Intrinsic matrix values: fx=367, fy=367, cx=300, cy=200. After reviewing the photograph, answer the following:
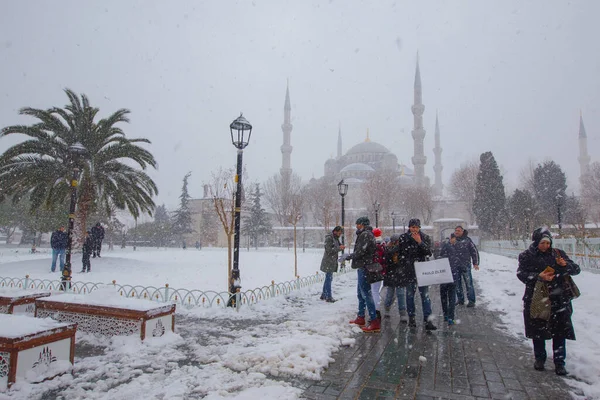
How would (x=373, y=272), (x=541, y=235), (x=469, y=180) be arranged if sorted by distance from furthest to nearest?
(x=469, y=180)
(x=373, y=272)
(x=541, y=235)

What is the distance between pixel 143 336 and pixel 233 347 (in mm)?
1166

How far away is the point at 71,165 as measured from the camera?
15.5 m

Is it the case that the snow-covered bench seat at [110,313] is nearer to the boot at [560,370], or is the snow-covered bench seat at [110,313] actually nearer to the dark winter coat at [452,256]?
the boot at [560,370]

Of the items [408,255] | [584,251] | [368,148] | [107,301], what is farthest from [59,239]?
[368,148]

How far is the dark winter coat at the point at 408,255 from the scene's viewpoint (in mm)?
5699

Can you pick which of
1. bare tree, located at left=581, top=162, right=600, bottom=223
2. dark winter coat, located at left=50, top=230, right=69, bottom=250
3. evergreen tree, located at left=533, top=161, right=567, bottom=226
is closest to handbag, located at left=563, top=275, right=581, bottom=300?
dark winter coat, located at left=50, top=230, right=69, bottom=250

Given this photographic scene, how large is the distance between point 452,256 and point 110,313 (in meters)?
5.91

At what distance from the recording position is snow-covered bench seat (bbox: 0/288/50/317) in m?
5.70

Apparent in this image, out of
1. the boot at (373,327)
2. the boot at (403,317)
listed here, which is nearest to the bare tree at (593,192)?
the boot at (403,317)

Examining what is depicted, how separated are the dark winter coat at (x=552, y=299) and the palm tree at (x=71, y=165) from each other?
15.9 meters

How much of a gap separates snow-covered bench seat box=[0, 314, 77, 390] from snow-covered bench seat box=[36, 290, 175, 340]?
90 cm

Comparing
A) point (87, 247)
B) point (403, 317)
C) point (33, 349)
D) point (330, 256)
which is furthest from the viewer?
point (87, 247)

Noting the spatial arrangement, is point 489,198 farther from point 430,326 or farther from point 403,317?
point 430,326

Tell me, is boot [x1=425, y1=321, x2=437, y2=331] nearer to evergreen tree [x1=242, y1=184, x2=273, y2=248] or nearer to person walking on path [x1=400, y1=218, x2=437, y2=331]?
person walking on path [x1=400, y1=218, x2=437, y2=331]
